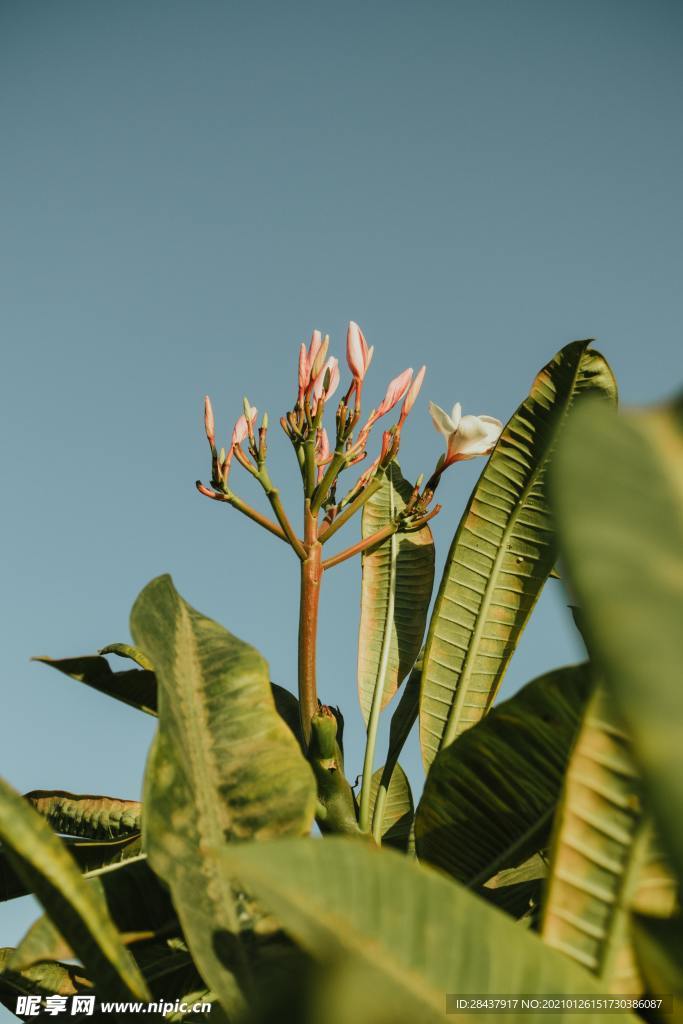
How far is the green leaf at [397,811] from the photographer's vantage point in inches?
56.3

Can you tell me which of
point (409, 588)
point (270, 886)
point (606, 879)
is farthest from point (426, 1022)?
point (409, 588)

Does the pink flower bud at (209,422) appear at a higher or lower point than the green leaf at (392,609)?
higher

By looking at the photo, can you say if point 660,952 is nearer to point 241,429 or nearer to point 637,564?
point 637,564

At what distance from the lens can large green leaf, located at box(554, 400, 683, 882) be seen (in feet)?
1.10

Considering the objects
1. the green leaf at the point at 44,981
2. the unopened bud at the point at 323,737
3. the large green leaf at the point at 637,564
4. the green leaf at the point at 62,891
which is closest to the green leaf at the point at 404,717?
the unopened bud at the point at 323,737

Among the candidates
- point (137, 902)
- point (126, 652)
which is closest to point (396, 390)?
point (126, 652)

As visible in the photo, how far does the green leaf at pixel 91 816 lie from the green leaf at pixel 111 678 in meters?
0.21

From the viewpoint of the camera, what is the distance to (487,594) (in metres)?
1.34

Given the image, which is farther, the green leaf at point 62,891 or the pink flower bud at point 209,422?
the pink flower bud at point 209,422

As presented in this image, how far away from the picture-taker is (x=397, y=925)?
1.59 ft

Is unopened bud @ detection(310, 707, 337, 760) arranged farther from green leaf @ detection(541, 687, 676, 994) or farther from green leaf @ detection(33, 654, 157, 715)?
green leaf @ detection(541, 687, 676, 994)

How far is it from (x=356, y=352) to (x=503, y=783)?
39.9 inches

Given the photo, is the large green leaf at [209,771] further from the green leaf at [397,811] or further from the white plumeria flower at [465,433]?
the white plumeria flower at [465,433]

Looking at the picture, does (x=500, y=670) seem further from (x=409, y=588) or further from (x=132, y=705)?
(x=132, y=705)
